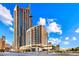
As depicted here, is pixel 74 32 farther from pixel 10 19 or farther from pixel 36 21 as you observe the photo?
pixel 10 19

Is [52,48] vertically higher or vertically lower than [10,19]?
lower

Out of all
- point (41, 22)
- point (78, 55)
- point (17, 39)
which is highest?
point (41, 22)

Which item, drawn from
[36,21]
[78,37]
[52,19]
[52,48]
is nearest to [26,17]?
[36,21]

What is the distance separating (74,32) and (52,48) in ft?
1.01

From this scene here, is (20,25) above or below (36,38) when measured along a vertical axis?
above

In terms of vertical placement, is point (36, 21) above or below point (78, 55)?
above

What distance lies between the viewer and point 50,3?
231cm

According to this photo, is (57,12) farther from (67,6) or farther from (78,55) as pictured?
(78,55)

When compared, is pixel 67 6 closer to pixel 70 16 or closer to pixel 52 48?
pixel 70 16

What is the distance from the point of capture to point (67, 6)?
Result: 7.58 ft

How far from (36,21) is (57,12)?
26cm

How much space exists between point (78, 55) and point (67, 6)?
56cm

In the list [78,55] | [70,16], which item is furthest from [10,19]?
[78,55]

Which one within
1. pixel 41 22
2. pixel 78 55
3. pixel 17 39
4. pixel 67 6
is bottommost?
pixel 78 55
